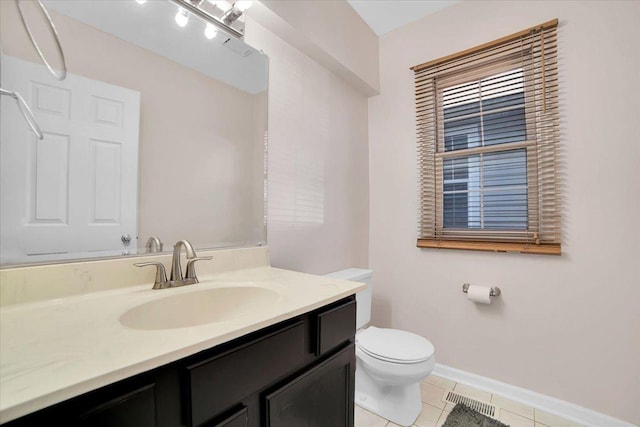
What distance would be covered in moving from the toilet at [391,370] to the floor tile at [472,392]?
401 mm

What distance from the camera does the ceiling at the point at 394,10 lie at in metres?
1.92

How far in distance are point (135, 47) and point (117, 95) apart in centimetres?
20

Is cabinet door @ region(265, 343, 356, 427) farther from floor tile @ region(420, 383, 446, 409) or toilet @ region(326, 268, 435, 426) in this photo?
floor tile @ region(420, 383, 446, 409)

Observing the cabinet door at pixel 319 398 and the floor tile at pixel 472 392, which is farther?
the floor tile at pixel 472 392

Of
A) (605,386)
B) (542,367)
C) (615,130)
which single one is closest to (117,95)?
(615,130)

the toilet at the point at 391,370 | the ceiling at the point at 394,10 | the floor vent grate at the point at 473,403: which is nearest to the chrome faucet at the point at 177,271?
the toilet at the point at 391,370

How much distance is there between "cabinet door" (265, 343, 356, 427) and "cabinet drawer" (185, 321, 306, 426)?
0.19 ft

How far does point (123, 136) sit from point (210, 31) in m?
0.63

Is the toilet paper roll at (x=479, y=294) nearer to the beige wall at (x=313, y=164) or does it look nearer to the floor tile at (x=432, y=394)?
the floor tile at (x=432, y=394)

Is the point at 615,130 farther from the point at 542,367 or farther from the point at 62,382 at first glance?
the point at 62,382

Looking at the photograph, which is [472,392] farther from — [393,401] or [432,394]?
[393,401]

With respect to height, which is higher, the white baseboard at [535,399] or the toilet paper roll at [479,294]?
the toilet paper roll at [479,294]

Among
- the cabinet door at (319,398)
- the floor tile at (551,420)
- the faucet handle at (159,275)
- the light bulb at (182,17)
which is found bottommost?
the floor tile at (551,420)

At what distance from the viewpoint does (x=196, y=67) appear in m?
1.23
